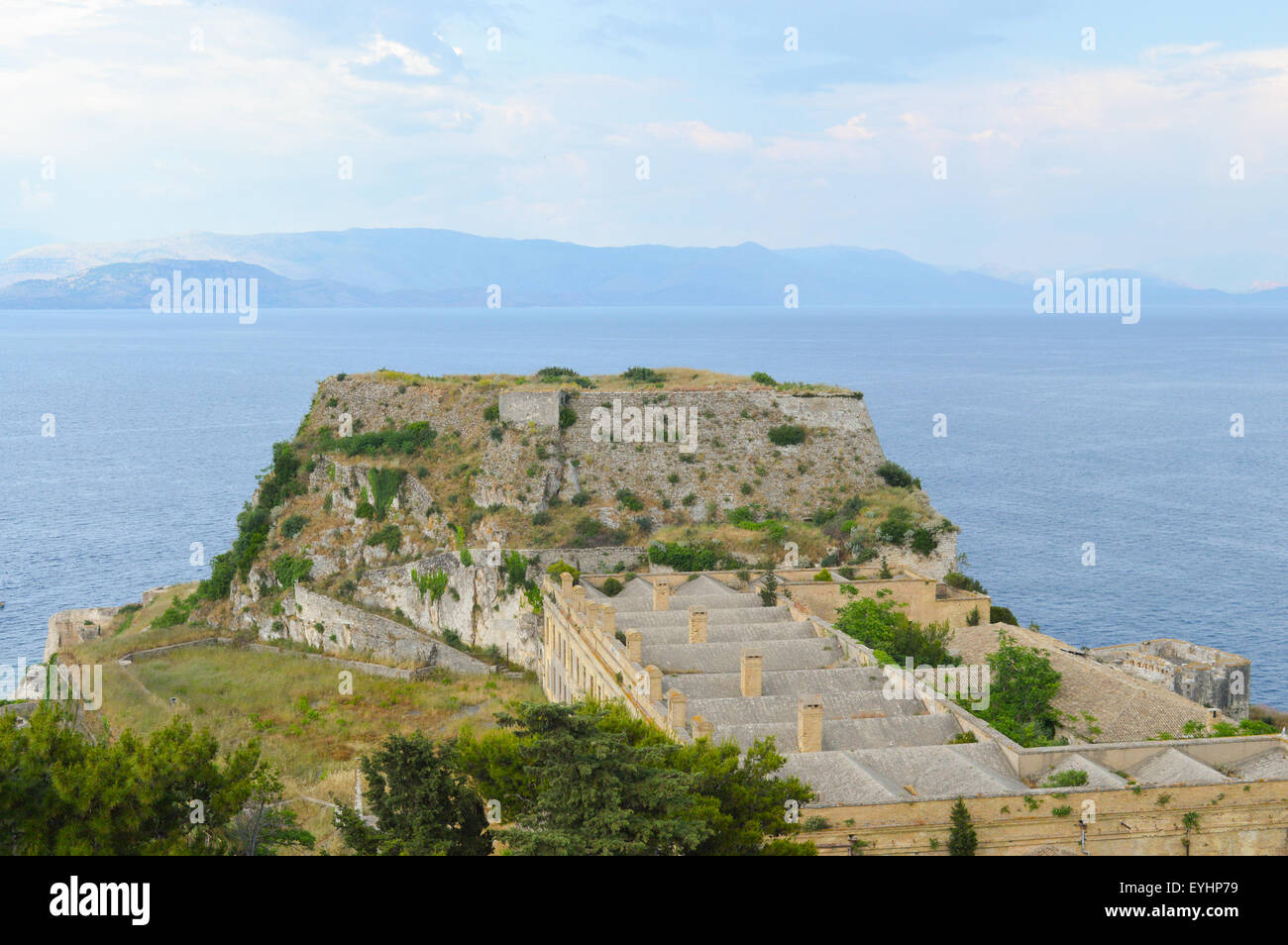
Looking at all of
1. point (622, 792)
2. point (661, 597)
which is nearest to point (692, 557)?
point (661, 597)

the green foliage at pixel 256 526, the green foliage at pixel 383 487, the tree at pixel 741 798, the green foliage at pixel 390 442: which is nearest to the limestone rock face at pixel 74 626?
the green foliage at pixel 256 526

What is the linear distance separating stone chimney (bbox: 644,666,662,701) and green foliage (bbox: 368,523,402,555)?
91.7ft

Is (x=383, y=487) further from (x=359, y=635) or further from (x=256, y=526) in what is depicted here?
(x=256, y=526)

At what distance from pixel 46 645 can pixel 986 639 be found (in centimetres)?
4910

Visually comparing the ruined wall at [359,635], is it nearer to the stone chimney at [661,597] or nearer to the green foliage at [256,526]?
the green foliage at [256,526]

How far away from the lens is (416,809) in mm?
23484

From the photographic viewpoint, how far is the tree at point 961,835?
25578 mm

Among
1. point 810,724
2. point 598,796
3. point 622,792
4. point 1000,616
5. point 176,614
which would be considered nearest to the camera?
point 598,796

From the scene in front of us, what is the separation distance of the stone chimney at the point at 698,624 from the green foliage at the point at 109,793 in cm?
2025

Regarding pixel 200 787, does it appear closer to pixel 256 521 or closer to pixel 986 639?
pixel 986 639

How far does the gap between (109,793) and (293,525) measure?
43137 mm

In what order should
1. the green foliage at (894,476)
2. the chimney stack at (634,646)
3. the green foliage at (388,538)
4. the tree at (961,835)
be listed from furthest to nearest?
the green foliage at (894,476)
the green foliage at (388,538)
the chimney stack at (634,646)
the tree at (961,835)
